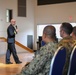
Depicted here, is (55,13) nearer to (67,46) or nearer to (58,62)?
(67,46)

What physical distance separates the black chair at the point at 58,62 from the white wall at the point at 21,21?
9.43 m

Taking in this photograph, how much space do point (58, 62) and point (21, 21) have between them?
10457mm

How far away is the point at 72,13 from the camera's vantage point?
12.0 metres

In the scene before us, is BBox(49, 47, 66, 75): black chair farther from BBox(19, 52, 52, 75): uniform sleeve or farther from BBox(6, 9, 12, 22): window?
BBox(6, 9, 12, 22): window

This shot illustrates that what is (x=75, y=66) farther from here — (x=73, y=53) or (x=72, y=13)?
(x=72, y=13)

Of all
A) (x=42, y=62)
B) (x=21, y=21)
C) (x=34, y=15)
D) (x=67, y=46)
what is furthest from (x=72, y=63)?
(x=34, y=15)

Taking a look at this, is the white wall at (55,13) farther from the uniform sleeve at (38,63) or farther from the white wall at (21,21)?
the uniform sleeve at (38,63)

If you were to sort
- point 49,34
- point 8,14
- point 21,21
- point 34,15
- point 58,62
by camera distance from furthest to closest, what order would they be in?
point 34,15
point 21,21
point 8,14
point 49,34
point 58,62

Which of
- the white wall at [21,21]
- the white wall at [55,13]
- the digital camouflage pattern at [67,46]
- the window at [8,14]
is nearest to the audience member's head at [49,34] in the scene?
the digital camouflage pattern at [67,46]

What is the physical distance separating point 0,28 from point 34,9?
2.87 meters

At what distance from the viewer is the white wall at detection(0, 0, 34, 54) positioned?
11.5 metres

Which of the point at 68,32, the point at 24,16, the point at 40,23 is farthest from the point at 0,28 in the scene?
the point at 68,32

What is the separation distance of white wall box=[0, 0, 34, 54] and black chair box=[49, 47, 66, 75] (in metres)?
9.43

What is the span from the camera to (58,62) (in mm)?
2137
